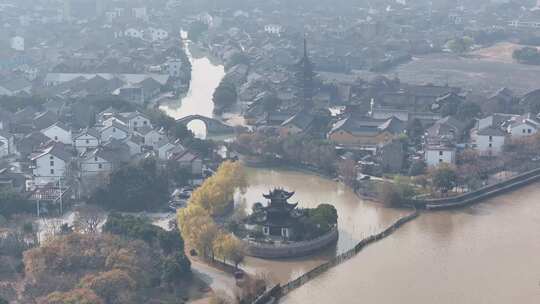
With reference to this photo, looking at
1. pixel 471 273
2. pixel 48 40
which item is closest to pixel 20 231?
pixel 471 273

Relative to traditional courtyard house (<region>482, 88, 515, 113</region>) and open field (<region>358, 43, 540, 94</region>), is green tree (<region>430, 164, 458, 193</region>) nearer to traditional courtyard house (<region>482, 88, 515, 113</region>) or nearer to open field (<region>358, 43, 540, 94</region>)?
traditional courtyard house (<region>482, 88, 515, 113</region>)

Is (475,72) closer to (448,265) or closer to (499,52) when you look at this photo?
(499,52)

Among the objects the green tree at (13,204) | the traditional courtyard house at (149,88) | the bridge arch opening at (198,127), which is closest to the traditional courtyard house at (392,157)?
the bridge arch opening at (198,127)

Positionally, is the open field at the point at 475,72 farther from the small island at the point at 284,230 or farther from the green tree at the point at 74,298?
the green tree at the point at 74,298

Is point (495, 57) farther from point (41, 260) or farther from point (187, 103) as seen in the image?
point (41, 260)

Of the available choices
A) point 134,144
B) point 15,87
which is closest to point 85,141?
point 134,144

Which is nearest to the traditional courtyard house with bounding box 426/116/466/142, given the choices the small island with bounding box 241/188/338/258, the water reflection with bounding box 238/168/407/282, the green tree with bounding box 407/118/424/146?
the green tree with bounding box 407/118/424/146
